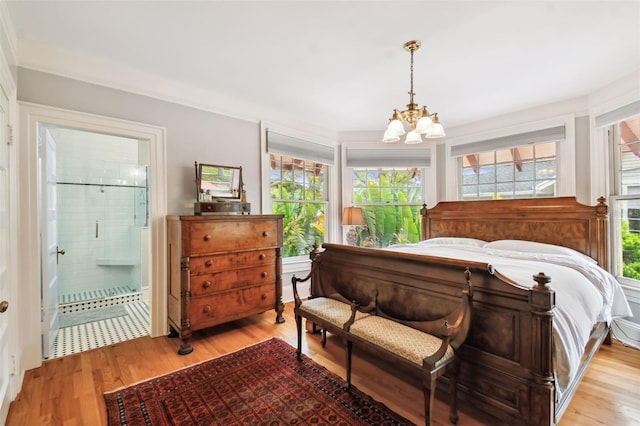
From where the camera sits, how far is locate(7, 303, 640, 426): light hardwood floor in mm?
1695

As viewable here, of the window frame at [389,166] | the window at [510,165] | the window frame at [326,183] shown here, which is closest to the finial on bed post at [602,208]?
the window at [510,165]

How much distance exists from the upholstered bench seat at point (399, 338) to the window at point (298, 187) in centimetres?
206

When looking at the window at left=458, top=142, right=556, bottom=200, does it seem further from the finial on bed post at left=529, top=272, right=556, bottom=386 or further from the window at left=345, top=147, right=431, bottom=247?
the finial on bed post at left=529, top=272, right=556, bottom=386

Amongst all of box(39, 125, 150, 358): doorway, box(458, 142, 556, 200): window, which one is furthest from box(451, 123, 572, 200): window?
box(39, 125, 150, 358): doorway

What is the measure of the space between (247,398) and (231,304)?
1023 millimetres

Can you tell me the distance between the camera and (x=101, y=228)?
417 cm

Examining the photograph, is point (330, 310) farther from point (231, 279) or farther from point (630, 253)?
point (630, 253)

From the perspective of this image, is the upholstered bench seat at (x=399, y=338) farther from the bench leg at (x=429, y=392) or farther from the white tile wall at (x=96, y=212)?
the white tile wall at (x=96, y=212)

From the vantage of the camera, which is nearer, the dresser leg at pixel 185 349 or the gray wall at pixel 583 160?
the dresser leg at pixel 185 349

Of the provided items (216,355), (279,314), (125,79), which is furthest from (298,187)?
(216,355)

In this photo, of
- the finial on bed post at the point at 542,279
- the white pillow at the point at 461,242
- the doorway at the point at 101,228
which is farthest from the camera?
the doorway at the point at 101,228

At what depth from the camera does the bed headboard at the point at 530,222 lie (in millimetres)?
2834

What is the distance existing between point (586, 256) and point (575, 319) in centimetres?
167

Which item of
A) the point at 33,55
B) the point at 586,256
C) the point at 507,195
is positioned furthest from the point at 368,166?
the point at 33,55
